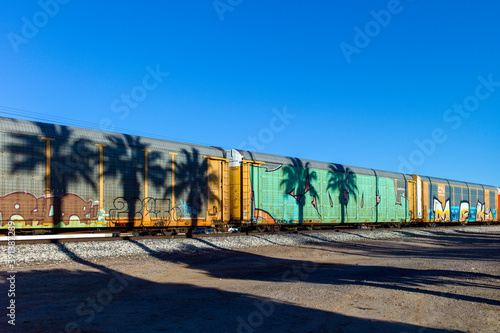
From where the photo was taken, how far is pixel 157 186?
1627cm

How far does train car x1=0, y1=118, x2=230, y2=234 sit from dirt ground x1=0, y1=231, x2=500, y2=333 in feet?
7.83

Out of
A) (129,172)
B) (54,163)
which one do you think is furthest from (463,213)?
(54,163)

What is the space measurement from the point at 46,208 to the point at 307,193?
13556 mm

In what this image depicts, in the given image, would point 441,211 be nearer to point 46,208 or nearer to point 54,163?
point 54,163

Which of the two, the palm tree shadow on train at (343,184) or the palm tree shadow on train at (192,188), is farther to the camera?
the palm tree shadow on train at (343,184)

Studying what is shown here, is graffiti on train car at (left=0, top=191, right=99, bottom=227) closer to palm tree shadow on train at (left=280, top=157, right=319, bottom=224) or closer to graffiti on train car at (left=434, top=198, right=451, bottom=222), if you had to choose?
palm tree shadow on train at (left=280, top=157, right=319, bottom=224)

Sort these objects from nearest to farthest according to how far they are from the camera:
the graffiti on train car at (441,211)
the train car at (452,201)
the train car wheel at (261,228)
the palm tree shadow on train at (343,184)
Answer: the train car wheel at (261,228) < the palm tree shadow on train at (343,184) < the train car at (452,201) < the graffiti on train car at (441,211)

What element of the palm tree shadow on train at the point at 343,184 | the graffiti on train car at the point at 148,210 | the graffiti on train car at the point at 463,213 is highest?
the palm tree shadow on train at the point at 343,184

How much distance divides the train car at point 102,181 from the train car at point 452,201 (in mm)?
19474

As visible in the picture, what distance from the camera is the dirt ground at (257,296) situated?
608 cm

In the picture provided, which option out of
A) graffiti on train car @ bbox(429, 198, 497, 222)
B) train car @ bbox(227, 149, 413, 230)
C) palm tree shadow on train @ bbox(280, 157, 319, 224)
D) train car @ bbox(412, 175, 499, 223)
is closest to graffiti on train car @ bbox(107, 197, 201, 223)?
train car @ bbox(227, 149, 413, 230)

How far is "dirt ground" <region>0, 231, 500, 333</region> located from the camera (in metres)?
6.08

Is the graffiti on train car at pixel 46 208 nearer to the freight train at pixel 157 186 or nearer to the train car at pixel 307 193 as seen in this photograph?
the freight train at pixel 157 186

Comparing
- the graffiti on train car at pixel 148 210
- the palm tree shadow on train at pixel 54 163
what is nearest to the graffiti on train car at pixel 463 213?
the graffiti on train car at pixel 148 210
